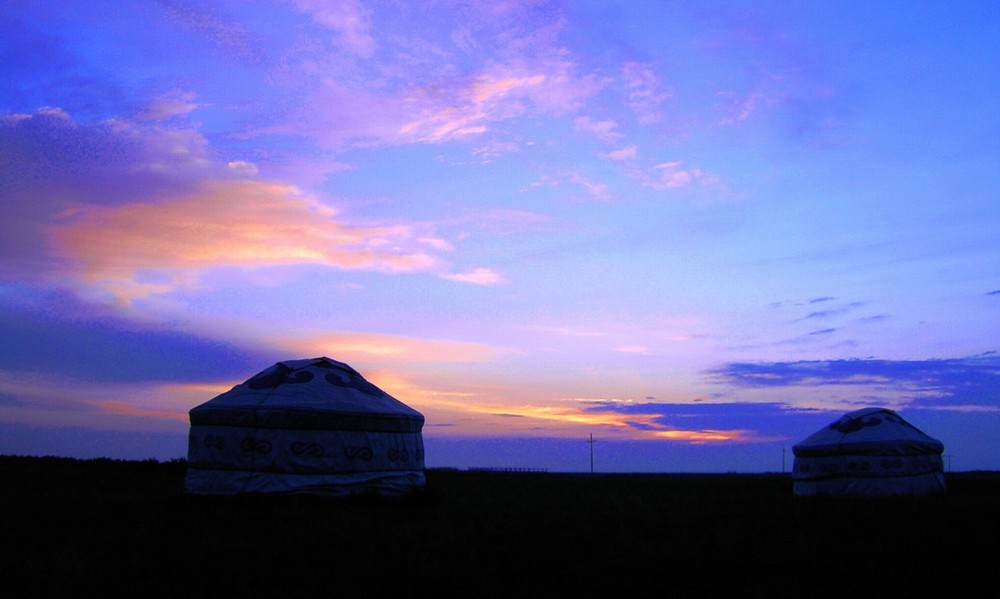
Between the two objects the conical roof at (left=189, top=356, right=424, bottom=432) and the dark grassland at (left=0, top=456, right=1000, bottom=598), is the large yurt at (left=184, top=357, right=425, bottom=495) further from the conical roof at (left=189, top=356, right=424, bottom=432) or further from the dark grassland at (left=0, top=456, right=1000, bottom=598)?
the dark grassland at (left=0, top=456, right=1000, bottom=598)

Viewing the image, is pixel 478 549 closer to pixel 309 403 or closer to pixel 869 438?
pixel 309 403

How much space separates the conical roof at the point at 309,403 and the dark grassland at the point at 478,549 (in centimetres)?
129

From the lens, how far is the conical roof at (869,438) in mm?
17453

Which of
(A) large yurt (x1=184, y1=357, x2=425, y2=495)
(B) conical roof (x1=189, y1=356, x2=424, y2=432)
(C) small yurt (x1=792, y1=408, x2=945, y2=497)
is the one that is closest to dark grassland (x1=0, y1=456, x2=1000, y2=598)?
(A) large yurt (x1=184, y1=357, x2=425, y2=495)

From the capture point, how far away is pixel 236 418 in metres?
13.3

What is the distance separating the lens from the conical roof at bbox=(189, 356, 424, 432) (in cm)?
1322

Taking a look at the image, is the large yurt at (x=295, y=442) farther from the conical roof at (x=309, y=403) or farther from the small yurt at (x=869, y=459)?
the small yurt at (x=869, y=459)

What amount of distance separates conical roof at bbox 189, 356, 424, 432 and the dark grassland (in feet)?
4.23

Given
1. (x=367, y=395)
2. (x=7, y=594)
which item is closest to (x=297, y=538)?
(x=7, y=594)

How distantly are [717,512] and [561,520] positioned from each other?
3059 mm

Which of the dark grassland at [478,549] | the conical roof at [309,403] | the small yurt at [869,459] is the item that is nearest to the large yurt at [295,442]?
the conical roof at [309,403]

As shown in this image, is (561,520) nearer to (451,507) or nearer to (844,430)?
(451,507)

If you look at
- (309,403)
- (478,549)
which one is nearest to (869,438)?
(309,403)

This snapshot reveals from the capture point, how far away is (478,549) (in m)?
7.71
